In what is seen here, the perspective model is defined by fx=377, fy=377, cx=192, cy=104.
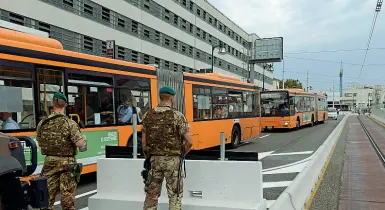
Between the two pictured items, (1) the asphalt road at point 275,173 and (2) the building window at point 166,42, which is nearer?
(1) the asphalt road at point 275,173

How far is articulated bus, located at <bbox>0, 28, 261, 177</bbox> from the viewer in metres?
6.76

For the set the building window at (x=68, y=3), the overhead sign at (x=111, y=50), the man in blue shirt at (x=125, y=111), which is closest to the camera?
the man in blue shirt at (x=125, y=111)

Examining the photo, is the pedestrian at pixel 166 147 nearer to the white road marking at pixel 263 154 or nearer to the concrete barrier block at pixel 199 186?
the concrete barrier block at pixel 199 186

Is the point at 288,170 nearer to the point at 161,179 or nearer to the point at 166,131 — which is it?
the point at 161,179

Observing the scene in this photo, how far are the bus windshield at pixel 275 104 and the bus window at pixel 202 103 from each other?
13234 millimetres

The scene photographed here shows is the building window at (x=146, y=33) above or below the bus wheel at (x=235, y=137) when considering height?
above

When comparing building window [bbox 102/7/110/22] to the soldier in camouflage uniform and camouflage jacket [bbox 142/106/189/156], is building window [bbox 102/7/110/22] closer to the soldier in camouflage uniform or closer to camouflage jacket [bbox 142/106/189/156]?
the soldier in camouflage uniform

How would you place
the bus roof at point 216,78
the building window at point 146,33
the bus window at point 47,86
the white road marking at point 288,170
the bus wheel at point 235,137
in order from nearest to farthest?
1. the bus window at point 47,86
2. the white road marking at point 288,170
3. the bus roof at point 216,78
4. the bus wheel at point 235,137
5. the building window at point 146,33

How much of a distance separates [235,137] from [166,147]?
11423 mm

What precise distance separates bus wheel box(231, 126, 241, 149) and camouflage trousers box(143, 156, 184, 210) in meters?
10.8

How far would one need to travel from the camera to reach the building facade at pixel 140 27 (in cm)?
2666

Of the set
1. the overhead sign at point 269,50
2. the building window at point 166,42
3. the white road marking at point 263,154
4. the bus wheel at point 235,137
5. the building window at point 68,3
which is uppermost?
the building window at point 68,3

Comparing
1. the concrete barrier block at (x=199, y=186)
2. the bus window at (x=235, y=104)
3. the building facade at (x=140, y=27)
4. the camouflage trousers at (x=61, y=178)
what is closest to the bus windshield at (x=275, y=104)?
the bus window at (x=235, y=104)

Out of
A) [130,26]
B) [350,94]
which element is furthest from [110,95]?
[350,94]
